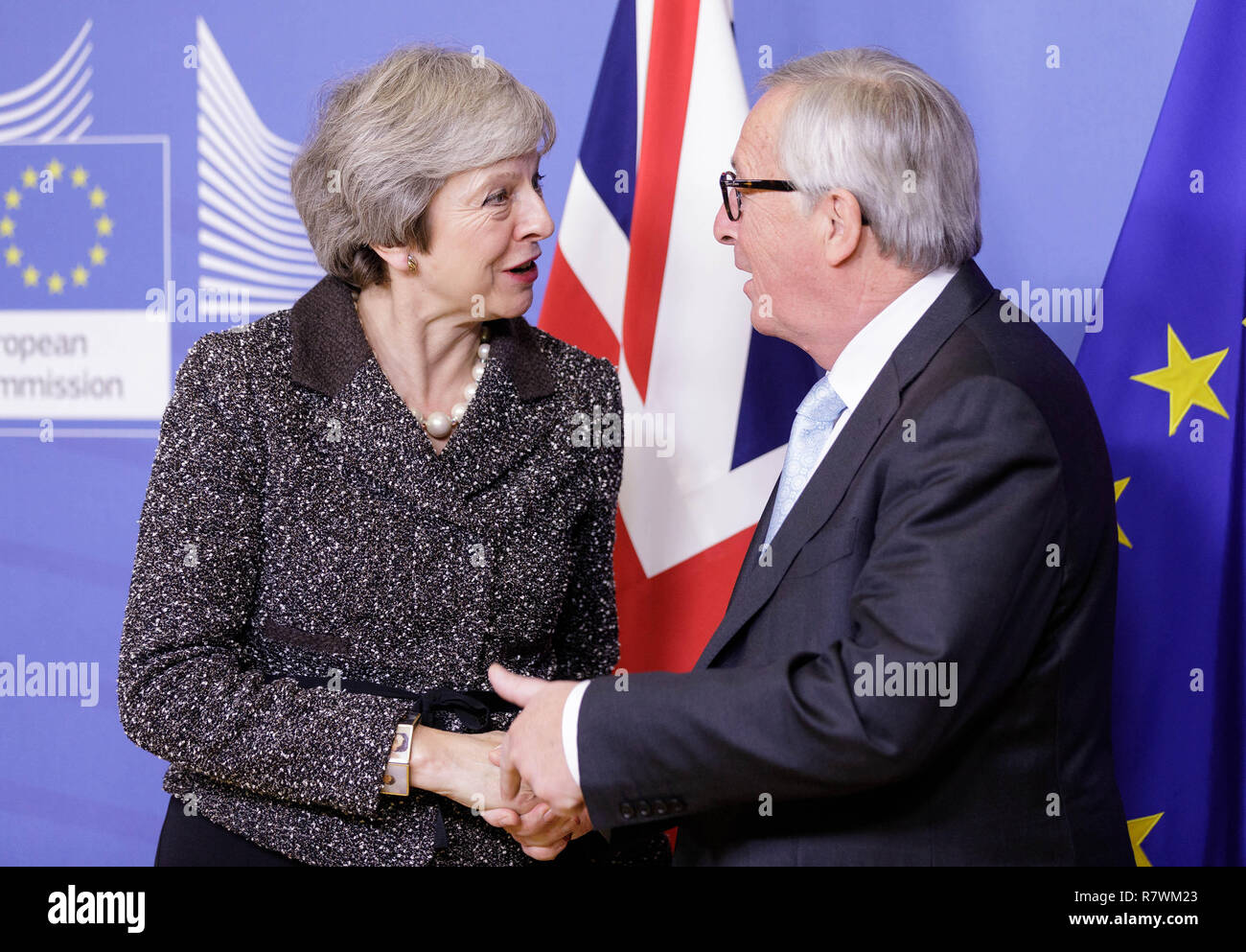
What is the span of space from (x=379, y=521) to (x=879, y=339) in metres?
0.74

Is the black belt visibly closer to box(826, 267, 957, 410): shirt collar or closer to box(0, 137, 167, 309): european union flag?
box(826, 267, 957, 410): shirt collar

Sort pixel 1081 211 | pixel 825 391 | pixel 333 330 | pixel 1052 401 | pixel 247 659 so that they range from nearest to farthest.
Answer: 1. pixel 1052 401
2. pixel 825 391
3. pixel 247 659
4. pixel 333 330
5. pixel 1081 211

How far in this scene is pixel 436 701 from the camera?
166cm

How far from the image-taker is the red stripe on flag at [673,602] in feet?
7.68

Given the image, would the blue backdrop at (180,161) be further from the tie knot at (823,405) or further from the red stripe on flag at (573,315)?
the tie knot at (823,405)

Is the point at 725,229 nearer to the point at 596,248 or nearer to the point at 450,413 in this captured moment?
the point at 450,413

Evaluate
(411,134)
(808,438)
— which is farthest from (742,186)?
(411,134)

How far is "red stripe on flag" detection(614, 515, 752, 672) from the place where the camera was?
2340 millimetres

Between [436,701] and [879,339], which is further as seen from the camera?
[436,701]

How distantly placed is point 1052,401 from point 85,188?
2322 millimetres

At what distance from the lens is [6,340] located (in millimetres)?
2750

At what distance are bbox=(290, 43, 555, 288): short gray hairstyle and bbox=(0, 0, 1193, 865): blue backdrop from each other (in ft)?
2.82
